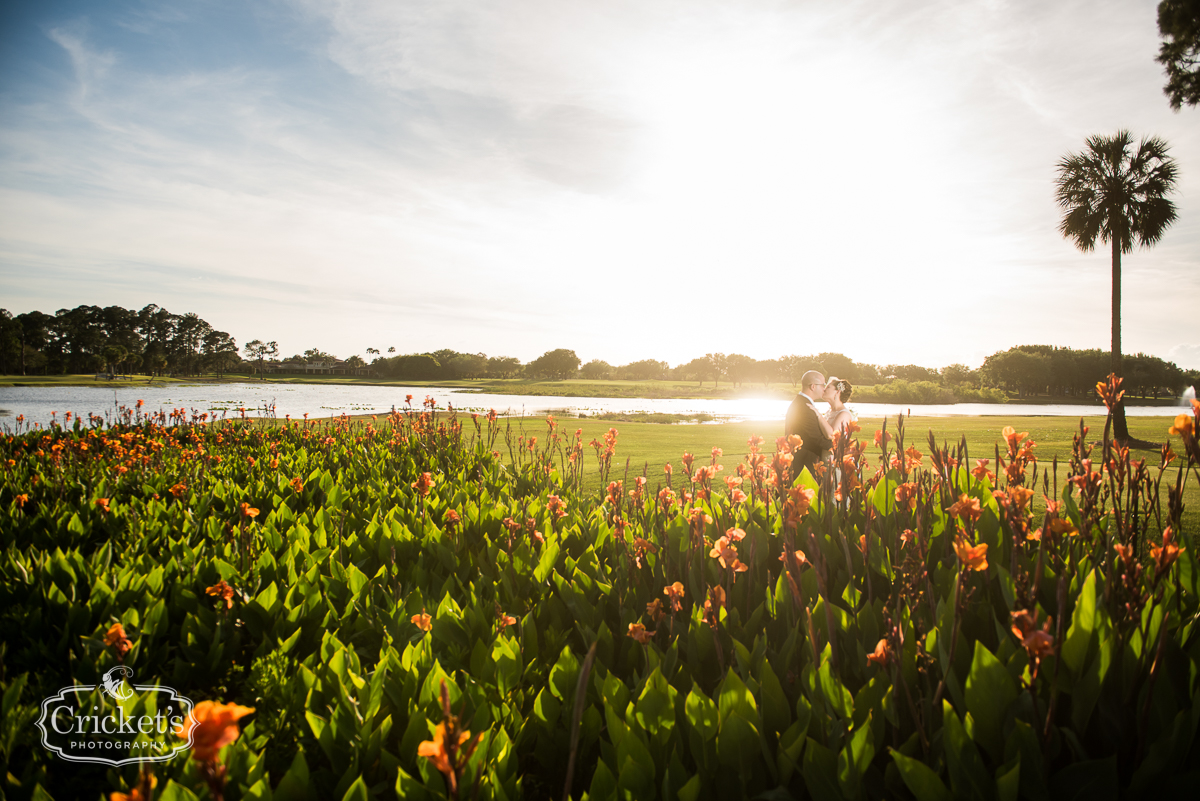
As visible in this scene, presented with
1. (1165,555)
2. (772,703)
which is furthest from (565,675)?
(1165,555)

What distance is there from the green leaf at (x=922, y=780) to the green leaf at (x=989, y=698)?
10.5 inches

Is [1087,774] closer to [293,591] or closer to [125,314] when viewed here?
[293,591]

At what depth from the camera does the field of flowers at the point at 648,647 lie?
4.27ft

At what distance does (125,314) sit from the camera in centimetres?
7569

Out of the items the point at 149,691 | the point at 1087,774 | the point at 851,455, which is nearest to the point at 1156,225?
the point at 851,455

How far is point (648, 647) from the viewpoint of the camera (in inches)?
64.6

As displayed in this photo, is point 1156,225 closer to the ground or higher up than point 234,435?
higher up

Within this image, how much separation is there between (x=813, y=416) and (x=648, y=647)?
4.67m

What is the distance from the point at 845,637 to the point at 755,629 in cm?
32

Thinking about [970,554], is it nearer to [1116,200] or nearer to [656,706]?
[656,706]

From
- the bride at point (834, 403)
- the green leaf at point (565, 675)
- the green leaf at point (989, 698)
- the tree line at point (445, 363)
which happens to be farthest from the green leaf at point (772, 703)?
the tree line at point (445, 363)

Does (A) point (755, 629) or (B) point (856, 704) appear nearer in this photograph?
(B) point (856, 704)

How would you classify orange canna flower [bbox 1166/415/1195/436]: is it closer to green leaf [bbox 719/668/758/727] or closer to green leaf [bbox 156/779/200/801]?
green leaf [bbox 719/668/758/727]

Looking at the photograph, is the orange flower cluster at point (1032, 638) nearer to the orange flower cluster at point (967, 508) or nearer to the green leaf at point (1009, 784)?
the green leaf at point (1009, 784)
